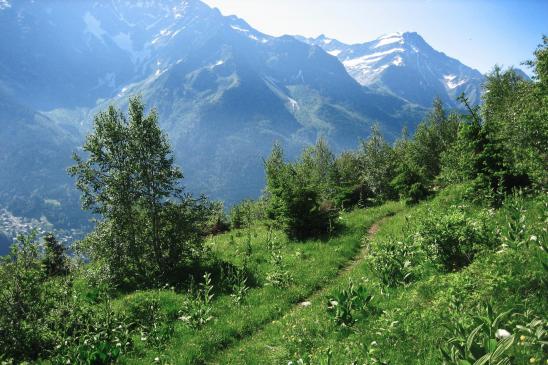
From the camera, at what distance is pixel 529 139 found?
782 inches

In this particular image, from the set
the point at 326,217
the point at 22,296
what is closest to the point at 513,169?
the point at 326,217

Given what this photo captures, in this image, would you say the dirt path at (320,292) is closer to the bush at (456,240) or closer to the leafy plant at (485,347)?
the bush at (456,240)

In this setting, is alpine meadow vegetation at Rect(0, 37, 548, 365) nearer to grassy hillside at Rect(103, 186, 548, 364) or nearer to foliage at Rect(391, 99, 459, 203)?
grassy hillside at Rect(103, 186, 548, 364)

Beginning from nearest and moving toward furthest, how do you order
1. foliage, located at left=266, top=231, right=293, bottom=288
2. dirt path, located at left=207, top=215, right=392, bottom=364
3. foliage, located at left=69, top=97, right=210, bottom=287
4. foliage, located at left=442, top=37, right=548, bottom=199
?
1. dirt path, located at left=207, top=215, right=392, bottom=364
2. foliage, located at left=442, top=37, right=548, bottom=199
3. foliage, located at left=266, top=231, right=293, bottom=288
4. foliage, located at left=69, top=97, right=210, bottom=287

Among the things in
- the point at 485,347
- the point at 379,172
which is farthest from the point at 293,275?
the point at 379,172

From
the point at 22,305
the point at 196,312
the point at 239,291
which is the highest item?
the point at 22,305

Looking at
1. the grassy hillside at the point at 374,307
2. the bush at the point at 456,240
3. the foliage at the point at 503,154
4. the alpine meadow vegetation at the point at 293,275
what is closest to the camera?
the grassy hillside at the point at 374,307

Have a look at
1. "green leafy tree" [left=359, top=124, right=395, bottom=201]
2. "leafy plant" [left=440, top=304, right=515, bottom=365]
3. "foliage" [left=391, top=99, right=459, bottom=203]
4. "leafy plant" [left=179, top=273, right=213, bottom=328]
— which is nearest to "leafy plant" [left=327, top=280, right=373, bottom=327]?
"leafy plant" [left=440, top=304, right=515, bottom=365]

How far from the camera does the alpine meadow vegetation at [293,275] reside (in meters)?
7.98

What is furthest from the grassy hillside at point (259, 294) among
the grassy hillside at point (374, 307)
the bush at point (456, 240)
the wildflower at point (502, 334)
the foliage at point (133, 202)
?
the wildflower at point (502, 334)

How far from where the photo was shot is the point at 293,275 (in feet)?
58.4

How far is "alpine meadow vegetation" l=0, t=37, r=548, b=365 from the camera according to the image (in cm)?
798

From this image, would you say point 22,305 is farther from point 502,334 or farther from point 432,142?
point 432,142

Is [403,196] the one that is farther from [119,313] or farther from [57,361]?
[57,361]
